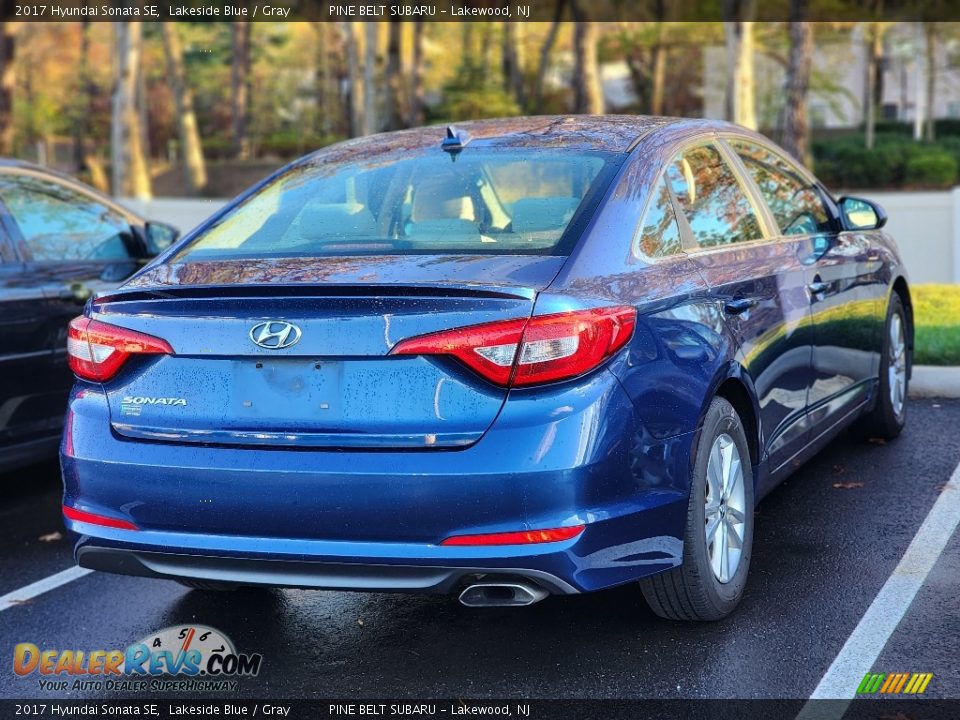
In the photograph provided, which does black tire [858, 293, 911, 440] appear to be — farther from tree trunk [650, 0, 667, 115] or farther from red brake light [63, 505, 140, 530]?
tree trunk [650, 0, 667, 115]

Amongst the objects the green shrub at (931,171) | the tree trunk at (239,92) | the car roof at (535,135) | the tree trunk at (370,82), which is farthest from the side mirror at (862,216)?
the tree trunk at (239,92)

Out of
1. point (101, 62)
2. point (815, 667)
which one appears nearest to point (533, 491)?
point (815, 667)

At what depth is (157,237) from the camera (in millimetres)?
6836

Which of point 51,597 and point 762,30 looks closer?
point 51,597

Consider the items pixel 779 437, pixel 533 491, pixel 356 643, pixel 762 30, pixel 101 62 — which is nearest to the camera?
pixel 533 491

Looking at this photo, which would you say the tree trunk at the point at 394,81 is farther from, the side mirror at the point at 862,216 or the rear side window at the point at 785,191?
the rear side window at the point at 785,191

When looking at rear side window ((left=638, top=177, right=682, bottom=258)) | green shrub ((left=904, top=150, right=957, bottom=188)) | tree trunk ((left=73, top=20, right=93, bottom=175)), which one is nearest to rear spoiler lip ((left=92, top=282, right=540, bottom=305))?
rear side window ((left=638, top=177, right=682, bottom=258))

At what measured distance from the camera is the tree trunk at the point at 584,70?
88.1ft

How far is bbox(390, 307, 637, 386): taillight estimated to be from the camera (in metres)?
3.38

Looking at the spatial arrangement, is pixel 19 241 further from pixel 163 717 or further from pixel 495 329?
pixel 495 329

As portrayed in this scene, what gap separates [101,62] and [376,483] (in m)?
63.8

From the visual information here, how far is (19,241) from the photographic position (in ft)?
20.8

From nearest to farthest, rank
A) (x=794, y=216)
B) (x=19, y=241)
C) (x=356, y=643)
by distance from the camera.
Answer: (x=356, y=643) < (x=794, y=216) < (x=19, y=241)

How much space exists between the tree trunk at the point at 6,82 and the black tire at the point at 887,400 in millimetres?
25157
